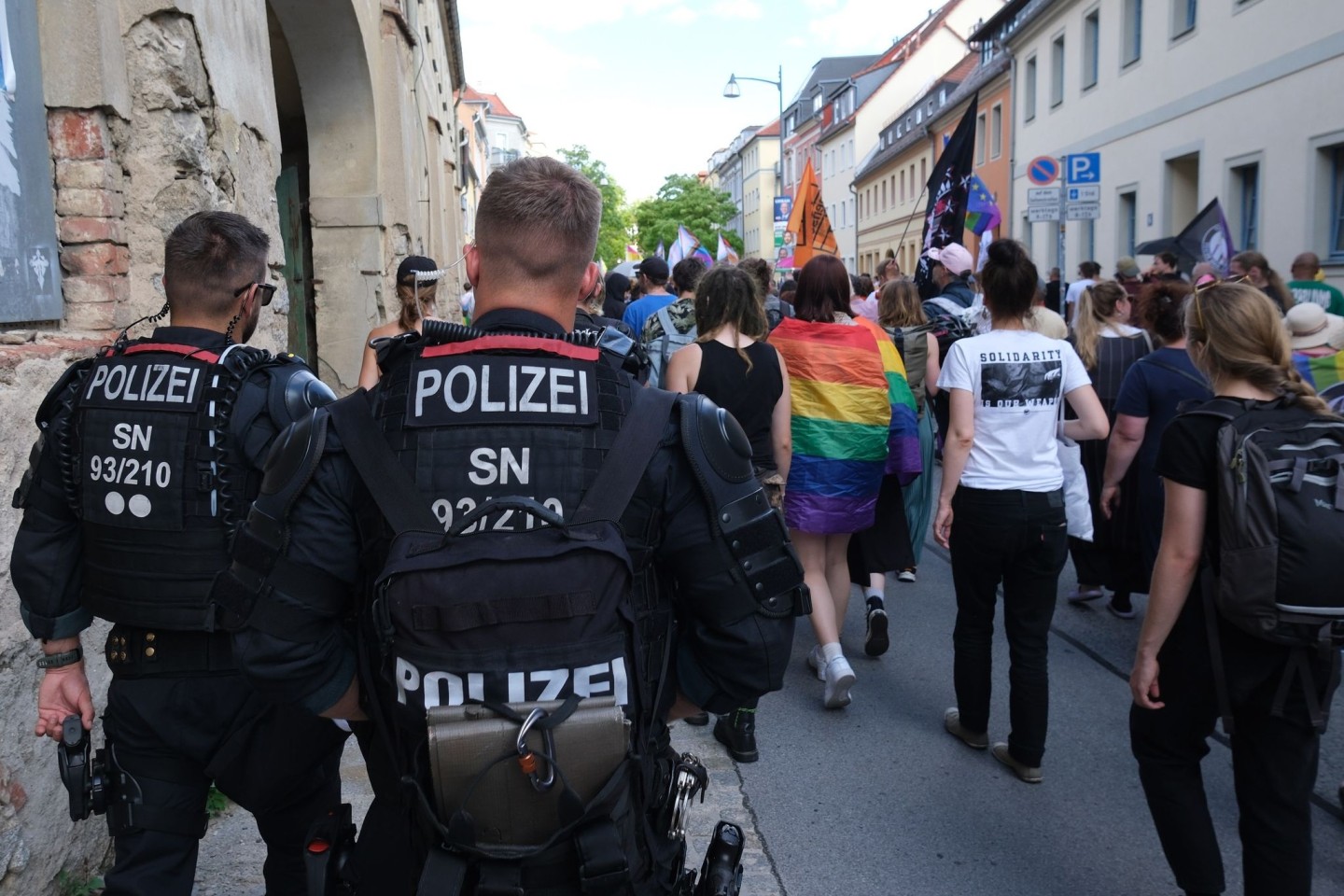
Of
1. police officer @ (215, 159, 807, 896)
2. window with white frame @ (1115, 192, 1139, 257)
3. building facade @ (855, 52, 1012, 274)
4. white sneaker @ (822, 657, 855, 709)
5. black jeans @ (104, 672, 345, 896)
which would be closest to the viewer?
police officer @ (215, 159, 807, 896)

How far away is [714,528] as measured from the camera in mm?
1856

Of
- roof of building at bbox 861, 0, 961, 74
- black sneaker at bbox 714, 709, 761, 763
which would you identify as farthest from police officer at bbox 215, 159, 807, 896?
roof of building at bbox 861, 0, 961, 74

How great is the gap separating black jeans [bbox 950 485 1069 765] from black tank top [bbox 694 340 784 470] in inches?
36.1

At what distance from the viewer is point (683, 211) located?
89.3 metres

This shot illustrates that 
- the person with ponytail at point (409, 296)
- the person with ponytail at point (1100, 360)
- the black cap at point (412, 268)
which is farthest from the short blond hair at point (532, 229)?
the person with ponytail at point (1100, 360)

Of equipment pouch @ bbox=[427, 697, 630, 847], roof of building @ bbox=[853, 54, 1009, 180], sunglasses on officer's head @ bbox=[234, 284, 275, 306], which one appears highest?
roof of building @ bbox=[853, 54, 1009, 180]

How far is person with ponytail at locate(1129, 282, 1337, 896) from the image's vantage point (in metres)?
2.84

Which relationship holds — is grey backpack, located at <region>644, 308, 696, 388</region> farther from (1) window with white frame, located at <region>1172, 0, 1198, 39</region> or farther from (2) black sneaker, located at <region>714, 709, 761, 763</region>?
(1) window with white frame, located at <region>1172, 0, 1198, 39</region>

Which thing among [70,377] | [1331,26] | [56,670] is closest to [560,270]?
[70,377]

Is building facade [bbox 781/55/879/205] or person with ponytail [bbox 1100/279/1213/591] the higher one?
building facade [bbox 781/55/879/205]

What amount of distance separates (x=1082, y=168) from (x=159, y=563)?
508 inches

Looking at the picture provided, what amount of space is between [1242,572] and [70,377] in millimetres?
2915

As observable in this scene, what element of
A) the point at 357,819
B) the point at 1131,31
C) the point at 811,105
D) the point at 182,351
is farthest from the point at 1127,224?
the point at 811,105

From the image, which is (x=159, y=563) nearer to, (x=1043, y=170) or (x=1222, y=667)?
(x=1222, y=667)
